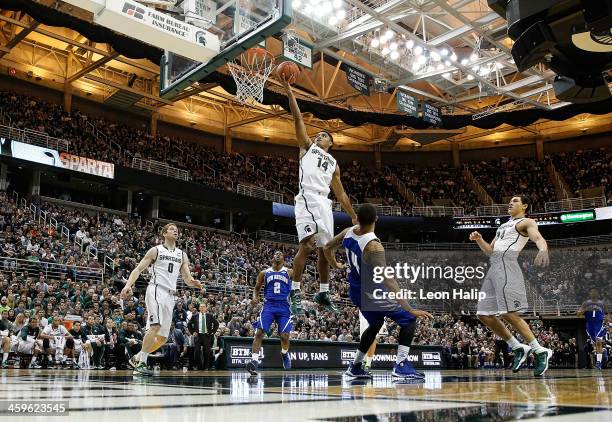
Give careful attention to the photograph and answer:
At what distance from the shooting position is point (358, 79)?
23000mm

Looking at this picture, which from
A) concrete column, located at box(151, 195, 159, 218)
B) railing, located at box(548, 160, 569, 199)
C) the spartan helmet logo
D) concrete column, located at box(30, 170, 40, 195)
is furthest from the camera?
railing, located at box(548, 160, 569, 199)

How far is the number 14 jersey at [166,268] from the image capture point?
7.02 m

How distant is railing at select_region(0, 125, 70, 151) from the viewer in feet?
74.0

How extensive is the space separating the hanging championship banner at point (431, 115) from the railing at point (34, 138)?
48.8 ft

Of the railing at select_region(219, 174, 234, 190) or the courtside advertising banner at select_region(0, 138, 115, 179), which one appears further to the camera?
the railing at select_region(219, 174, 234, 190)

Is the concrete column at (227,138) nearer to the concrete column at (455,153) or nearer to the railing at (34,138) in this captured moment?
the railing at (34,138)

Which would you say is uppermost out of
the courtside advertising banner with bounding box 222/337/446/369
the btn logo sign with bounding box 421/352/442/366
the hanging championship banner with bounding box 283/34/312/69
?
the hanging championship banner with bounding box 283/34/312/69

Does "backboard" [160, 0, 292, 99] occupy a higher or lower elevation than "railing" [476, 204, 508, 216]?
lower

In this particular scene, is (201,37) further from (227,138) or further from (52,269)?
(227,138)

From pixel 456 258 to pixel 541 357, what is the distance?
88.7ft

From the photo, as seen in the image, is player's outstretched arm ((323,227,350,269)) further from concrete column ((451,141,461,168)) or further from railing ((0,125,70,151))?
concrete column ((451,141,461,168))

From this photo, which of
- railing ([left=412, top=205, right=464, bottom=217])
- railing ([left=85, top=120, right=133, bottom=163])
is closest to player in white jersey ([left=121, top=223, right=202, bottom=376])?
railing ([left=85, top=120, right=133, bottom=163])

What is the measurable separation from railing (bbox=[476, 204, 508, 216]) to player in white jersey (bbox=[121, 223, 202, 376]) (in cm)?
2932

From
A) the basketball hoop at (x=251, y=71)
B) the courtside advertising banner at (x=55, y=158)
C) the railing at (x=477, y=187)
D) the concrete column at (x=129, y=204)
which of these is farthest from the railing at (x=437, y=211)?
the basketball hoop at (x=251, y=71)
